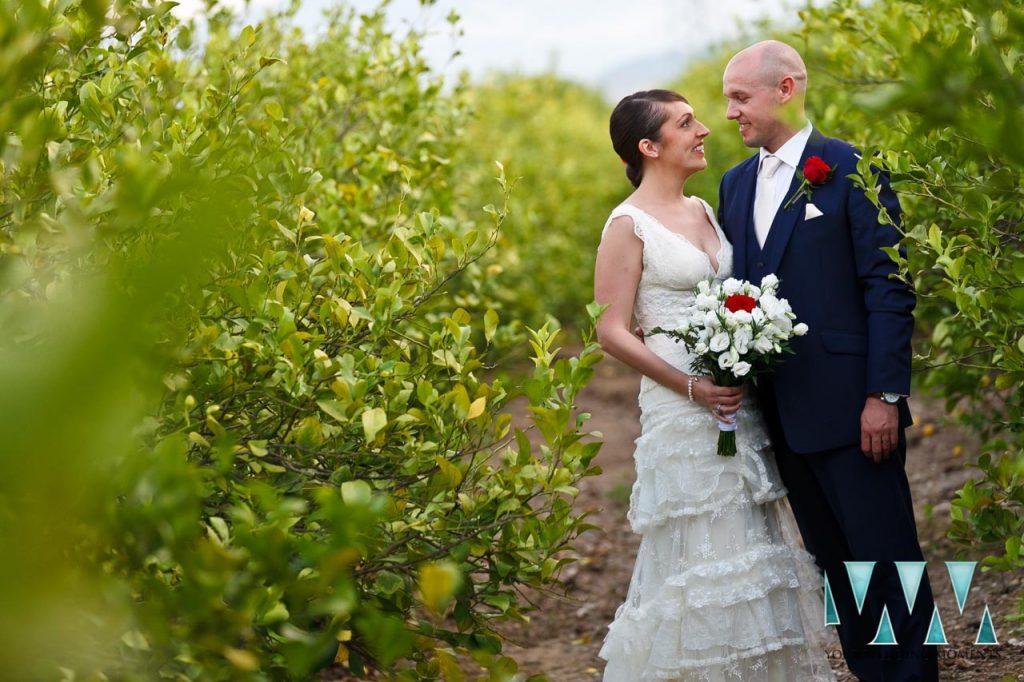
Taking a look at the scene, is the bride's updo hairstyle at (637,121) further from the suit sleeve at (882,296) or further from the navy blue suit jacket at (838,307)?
the suit sleeve at (882,296)

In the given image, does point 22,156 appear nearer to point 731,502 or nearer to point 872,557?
point 731,502

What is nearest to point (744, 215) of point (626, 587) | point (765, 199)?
point (765, 199)

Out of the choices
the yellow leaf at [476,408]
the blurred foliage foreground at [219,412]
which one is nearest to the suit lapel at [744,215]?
the blurred foliage foreground at [219,412]

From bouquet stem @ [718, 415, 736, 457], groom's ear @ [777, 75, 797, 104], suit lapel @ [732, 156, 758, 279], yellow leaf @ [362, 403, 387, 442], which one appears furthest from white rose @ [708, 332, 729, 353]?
yellow leaf @ [362, 403, 387, 442]

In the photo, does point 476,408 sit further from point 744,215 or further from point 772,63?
point 772,63

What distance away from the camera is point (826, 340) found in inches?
136

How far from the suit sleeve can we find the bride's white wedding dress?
499 mm

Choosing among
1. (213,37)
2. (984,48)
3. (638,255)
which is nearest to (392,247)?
(638,255)

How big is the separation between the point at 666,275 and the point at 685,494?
75 centimetres

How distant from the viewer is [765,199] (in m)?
3.68

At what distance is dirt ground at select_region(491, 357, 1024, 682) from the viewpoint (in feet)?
13.4

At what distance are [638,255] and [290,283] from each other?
1.19 m

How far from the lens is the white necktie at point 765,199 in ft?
12.0

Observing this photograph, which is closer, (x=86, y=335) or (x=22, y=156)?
(x=86, y=335)
